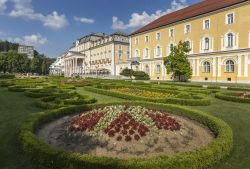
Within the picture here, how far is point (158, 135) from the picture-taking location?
556cm

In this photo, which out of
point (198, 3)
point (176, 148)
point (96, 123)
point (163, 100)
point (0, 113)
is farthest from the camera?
point (198, 3)

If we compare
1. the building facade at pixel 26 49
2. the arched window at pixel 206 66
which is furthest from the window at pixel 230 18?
the building facade at pixel 26 49

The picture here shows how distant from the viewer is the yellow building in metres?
29.5

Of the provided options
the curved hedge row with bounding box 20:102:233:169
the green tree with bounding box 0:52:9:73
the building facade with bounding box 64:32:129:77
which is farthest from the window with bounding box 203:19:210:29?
the green tree with bounding box 0:52:9:73

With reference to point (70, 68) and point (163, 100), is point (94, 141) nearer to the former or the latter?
point (163, 100)

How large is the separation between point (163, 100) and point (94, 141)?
22.9 feet

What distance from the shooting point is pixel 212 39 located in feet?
110

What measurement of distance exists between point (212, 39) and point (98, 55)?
143 ft

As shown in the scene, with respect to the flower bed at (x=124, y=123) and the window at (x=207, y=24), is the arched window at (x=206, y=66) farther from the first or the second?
the flower bed at (x=124, y=123)

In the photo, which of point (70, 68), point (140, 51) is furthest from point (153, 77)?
point (70, 68)

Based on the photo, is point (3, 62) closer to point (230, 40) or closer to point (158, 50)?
point (158, 50)

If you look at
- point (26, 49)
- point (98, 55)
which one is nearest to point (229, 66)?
point (98, 55)

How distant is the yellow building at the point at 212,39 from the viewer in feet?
96.6

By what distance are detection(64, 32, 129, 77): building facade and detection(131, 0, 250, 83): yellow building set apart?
19149 mm
